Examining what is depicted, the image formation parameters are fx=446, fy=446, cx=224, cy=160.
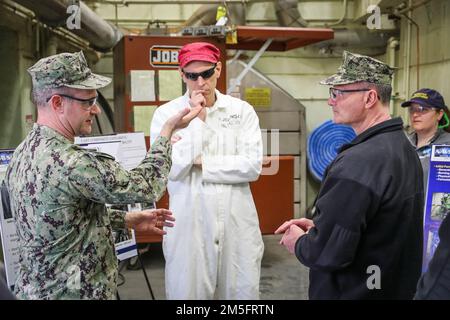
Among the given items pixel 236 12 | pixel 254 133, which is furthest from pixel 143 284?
pixel 236 12

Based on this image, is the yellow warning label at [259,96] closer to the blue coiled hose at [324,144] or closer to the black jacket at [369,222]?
the blue coiled hose at [324,144]

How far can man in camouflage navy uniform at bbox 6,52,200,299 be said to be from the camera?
1284 millimetres

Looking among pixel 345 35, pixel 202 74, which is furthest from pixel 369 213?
pixel 345 35

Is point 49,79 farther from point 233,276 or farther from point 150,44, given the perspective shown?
point 150,44

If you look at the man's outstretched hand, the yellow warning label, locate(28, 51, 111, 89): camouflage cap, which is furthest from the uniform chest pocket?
the yellow warning label

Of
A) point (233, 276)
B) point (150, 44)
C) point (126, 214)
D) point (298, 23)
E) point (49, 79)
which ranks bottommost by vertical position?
point (233, 276)

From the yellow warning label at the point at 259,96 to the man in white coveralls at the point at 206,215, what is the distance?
3.14m

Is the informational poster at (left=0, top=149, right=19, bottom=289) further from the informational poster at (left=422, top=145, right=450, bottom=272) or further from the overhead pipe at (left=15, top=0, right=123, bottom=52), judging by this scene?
the informational poster at (left=422, top=145, right=450, bottom=272)

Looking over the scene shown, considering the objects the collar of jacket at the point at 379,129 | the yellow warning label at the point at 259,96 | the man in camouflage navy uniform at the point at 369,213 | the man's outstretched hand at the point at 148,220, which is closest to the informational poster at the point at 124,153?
the man's outstretched hand at the point at 148,220

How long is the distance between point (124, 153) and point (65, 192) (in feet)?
4.29

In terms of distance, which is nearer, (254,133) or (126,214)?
(126,214)

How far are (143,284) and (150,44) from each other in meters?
2.00

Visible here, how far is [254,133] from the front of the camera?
2260 millimetres

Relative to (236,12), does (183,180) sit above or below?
below
